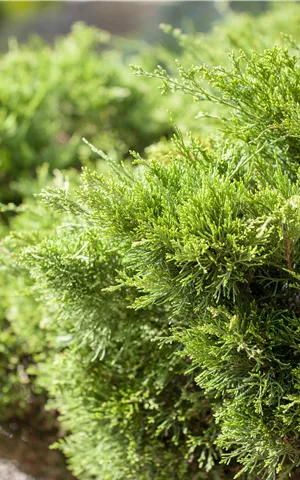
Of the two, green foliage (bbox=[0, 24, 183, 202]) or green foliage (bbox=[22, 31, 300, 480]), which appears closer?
green foliage (bbox=[22, 31, 300, 480])

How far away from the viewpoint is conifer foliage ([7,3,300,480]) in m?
0.58

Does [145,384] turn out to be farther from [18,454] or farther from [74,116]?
[74,116]

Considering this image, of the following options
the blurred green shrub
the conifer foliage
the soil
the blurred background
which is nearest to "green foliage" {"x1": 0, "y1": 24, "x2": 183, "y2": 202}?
the soil

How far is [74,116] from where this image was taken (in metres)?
1.66

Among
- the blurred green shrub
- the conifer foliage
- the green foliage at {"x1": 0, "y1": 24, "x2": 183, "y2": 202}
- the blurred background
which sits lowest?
the conifer foliage

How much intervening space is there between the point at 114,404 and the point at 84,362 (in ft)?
0.25

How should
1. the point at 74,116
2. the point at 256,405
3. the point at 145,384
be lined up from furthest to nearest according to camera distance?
the point at 74,116
the point at 145,384
the point at 256,405

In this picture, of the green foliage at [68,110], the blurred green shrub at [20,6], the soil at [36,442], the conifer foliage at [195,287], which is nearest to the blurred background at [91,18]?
the blurred green shrub at [20,6]

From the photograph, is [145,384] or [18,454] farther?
[18,454]

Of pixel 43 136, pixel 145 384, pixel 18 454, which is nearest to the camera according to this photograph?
pixel 145 384

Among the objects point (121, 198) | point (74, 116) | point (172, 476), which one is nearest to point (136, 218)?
point (121, 198)

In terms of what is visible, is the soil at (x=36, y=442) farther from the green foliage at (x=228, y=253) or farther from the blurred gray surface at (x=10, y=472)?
the green foliage at (x=228, y=253)

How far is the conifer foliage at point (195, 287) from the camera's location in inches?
23.0

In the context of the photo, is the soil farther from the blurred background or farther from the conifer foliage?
the blurred background
